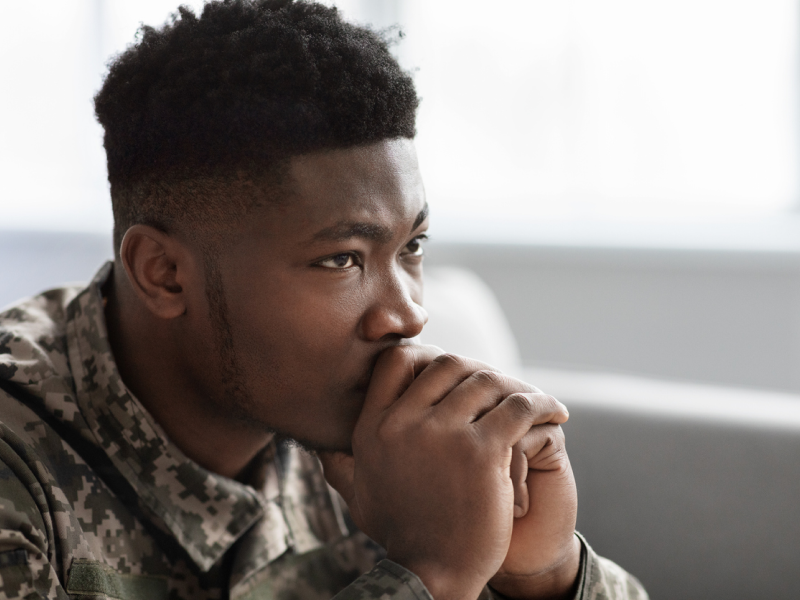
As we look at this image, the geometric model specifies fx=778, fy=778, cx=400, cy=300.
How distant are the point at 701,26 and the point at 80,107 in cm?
272

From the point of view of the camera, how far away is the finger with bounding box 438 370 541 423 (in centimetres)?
81

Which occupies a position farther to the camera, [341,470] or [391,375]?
[341,470]

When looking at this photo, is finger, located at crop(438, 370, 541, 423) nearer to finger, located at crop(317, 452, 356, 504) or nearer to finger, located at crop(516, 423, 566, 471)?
finger, located at crop(516, 423, 566, 471)

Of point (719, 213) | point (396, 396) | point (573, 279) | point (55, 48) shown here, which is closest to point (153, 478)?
point (396, 396)

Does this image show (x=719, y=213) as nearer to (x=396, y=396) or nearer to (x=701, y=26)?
(x=701, y=26)

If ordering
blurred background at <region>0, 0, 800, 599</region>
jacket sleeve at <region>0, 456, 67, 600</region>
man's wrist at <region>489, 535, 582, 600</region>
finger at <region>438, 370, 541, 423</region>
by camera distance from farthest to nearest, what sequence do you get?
1. blurred background at <region>0, 0, 800, 599</region>
2. man's wrist at <region>489, 535, 582, 600</region>
3. finger at <region>438, 370, 541, 423</region>
4. jacket sleeve at <region>0, 456, 67, 600</region>

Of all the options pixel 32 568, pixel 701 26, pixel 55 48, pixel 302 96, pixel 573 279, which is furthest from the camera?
pixel 55 48

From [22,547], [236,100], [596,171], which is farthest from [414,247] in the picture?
[596,171]

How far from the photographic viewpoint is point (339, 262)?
0.87m

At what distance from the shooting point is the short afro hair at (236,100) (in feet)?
2.72

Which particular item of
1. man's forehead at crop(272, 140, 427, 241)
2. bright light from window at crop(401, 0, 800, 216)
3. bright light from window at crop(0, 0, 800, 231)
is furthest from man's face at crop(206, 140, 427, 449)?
bright light from window at crop(401, 0, 800, 216)

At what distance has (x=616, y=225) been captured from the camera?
113 inches

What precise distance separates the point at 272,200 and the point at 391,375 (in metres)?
0.23

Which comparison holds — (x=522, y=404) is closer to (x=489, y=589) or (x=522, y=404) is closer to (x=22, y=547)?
(x=489, y=589)
